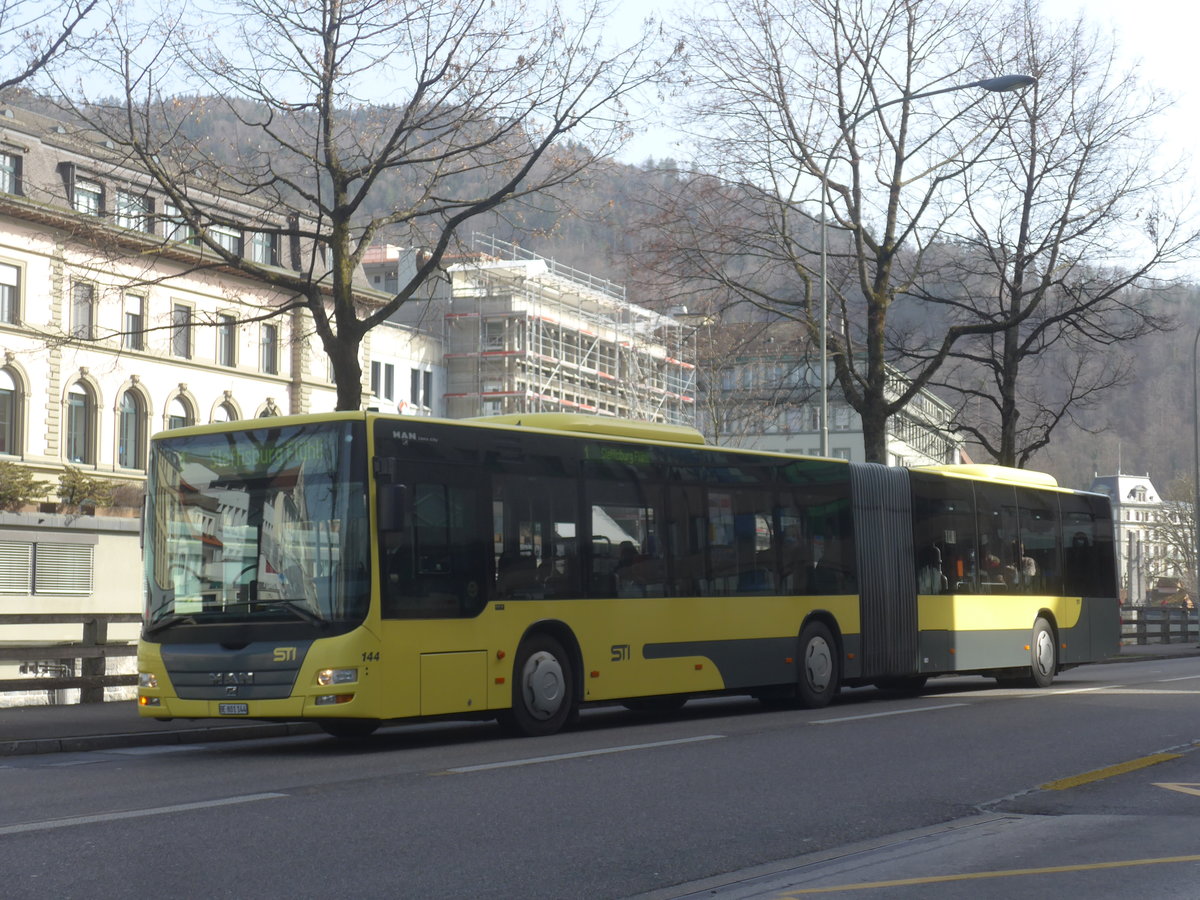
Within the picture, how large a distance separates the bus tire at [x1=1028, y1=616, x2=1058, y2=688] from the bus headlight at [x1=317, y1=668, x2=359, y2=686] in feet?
42.4

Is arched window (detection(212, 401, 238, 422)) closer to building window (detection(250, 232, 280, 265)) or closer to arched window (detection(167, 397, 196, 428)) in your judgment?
arched window (detection(167, 397, 196, 428))

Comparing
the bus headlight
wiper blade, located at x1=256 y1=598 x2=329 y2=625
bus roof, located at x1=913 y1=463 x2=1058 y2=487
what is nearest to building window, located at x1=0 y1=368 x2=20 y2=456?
bus roof, located at x1=913 y1=463 x2=1058 y2=487

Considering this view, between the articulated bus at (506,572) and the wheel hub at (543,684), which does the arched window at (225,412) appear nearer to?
the articulated bus at (506,572)

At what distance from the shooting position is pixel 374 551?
12969 mm

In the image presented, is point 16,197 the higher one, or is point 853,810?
point 16,197

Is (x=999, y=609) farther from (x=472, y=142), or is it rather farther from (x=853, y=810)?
(x=853, y=810)

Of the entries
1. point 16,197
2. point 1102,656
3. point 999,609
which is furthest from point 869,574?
point 16,197

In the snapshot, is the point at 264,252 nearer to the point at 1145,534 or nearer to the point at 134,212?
the point at 134,212

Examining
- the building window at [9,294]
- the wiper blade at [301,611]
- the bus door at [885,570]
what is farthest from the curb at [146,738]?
the building window at [9,294]

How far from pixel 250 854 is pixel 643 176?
20.1 meters

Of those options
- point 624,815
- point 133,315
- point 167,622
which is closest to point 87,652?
point 167,622

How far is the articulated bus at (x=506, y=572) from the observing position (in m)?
12.9

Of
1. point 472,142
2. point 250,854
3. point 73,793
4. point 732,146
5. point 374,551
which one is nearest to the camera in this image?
point 250,854

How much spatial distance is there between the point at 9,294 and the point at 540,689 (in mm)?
40466
